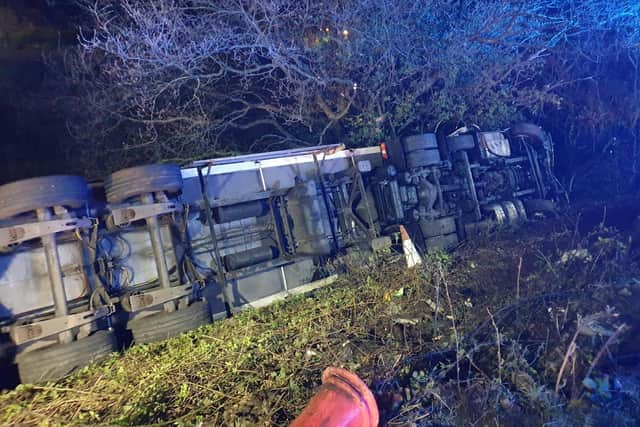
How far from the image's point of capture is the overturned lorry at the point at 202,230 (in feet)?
10.5

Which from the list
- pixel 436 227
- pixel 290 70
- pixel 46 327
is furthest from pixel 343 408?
pixel 290 70

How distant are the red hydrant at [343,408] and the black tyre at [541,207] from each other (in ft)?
20.7

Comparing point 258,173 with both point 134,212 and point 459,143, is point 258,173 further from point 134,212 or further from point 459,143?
point 459,143

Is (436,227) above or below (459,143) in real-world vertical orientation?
below

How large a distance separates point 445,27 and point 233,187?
5445 millimetres

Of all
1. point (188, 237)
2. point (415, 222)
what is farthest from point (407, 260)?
point (188, 237)

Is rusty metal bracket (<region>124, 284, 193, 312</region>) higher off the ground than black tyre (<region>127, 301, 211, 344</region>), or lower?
higher

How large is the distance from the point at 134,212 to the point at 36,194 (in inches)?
31.0

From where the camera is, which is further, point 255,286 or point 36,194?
point 255,286

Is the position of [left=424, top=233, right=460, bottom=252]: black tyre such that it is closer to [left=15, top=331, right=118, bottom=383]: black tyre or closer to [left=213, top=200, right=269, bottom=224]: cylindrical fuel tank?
[left=213, top=200, right=269, bottom=224]: cylindrical fuel tank

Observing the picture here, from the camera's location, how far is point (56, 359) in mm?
3104

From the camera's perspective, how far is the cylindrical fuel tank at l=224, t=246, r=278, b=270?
4457mm

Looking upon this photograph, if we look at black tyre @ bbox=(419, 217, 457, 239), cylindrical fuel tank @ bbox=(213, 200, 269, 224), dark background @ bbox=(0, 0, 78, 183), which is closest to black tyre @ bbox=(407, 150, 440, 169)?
black tyre @ bbox=(419, 217, 457, 239)

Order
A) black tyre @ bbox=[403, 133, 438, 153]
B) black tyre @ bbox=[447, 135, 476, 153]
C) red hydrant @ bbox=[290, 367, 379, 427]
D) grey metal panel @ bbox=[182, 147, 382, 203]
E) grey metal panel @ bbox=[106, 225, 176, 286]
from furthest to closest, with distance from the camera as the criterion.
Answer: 1. black tyre @ bbox=[447, 135, 476, 153]
2. black tyre @ bbox=[403, 133, 438, 153]
3. grey metal panel @ bbox=[182, 147, 382, 203]
4. grey metal panel @ bbox=[106, 225, 176, 286]
5. red hydrant @ bbox=[290, 367, 379, 427]
